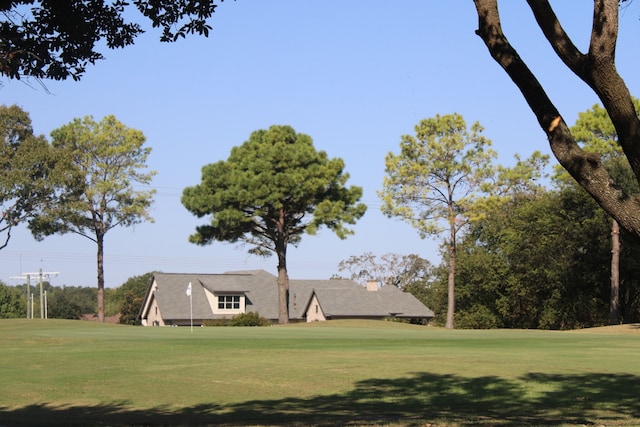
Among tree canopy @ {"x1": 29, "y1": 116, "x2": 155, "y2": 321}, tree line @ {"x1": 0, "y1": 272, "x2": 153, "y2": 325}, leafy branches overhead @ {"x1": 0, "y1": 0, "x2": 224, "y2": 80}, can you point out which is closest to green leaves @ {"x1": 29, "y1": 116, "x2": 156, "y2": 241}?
tree canopy @ {"x1": 29, "y1": 116, "x2": 155, "y2": 321}

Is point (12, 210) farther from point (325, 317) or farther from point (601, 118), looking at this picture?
point (601, 118)

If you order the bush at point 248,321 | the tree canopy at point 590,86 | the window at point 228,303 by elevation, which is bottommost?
the bush at point 248,321

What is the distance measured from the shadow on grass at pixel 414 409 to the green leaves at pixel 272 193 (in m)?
46.6

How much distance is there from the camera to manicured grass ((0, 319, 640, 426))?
12.6 m

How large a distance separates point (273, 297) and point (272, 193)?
2747 cm

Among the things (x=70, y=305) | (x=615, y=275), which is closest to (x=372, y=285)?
(x=615, y=275)

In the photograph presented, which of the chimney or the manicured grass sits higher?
the chimney

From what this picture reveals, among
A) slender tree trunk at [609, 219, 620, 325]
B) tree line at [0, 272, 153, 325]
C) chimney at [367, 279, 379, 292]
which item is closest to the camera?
slender tree trunk at [609, 219, 620, 325]

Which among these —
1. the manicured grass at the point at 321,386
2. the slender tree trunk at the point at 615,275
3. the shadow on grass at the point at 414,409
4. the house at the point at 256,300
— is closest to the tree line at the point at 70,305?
the house at the point at 256,300

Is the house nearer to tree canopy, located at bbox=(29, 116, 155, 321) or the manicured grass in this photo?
tree canopy, located at bbox=(29, 116, 155, 321)

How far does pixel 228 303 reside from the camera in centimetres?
8575

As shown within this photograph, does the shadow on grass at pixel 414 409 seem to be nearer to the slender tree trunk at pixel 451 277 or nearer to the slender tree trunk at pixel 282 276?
the slender tree trunk at pixel 451 277

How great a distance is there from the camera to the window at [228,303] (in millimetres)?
85500

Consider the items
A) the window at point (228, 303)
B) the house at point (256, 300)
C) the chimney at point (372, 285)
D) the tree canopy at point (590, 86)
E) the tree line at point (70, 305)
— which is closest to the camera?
the tree canopy at point (590, 86)
